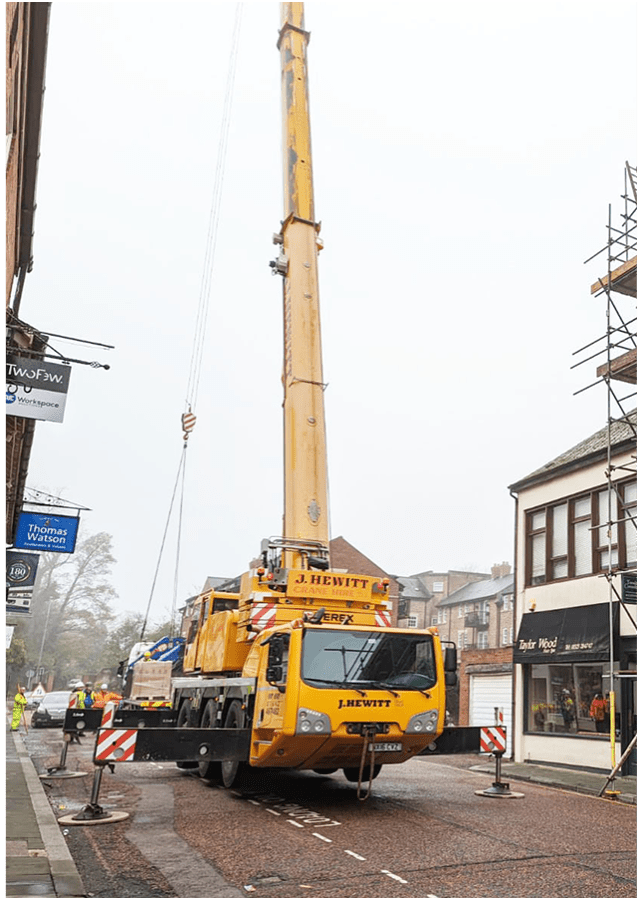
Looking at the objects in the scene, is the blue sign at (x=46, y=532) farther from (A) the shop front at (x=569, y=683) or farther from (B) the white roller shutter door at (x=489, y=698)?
(B) the white roller shutter door at (x=489, y=698)

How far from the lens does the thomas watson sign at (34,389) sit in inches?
429

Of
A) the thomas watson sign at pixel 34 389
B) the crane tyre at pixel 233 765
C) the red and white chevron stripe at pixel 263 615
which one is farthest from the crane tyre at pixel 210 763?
the thomas watson sign at pixel 34 389

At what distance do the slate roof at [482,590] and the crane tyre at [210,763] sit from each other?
45.8 metres

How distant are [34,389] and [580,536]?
42.3 feet

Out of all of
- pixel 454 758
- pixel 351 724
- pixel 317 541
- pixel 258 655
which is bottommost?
pixel 454 758

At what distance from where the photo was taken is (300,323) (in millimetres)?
13711

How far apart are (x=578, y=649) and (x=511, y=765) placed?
342 centimetres

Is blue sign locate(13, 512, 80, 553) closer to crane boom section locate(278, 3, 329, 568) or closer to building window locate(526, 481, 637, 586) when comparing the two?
crane boom section locate(278, 3, 329, 568)

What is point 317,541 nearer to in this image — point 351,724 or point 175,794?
point 351,724

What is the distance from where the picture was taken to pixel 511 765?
18.4 meters

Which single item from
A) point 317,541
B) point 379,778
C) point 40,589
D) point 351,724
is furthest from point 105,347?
point 40,589

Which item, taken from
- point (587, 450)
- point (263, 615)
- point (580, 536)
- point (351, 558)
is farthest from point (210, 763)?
point (351, 558)

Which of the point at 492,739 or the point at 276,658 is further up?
the point at 276,658

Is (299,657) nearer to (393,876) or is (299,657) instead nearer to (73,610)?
(393,876)
